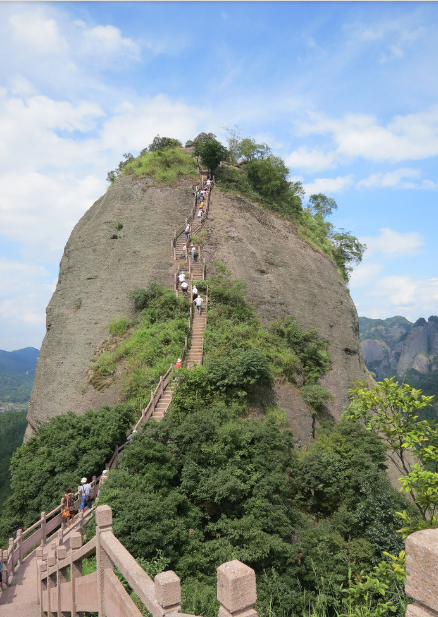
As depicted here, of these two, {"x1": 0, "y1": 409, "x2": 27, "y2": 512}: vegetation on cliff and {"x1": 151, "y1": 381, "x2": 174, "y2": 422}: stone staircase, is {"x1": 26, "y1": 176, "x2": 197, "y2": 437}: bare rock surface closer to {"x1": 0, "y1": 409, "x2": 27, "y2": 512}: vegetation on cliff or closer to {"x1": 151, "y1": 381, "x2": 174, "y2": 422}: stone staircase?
{"x1": 151, "y1": 381, "x2": 174, "y2": 422}: stone staircase

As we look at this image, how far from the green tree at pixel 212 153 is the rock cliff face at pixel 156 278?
228 centimetres

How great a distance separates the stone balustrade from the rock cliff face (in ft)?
32.7

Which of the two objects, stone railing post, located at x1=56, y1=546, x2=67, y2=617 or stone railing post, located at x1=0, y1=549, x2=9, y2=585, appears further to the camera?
stone railing post, located at x1=0, y1=549, x2=9, y2=585

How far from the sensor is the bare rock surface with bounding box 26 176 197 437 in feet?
63.6

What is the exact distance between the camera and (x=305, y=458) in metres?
13.5

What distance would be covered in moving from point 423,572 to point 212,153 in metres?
28.7

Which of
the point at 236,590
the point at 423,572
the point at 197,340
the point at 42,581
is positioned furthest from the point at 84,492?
the point at 423,572

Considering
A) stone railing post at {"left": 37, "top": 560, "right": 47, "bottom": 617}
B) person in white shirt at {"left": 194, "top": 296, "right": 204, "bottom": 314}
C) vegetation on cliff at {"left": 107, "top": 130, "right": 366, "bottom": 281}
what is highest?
vegetation on cliff at {"left": 107, "top": 130, "right": 366, "bottom": 281}

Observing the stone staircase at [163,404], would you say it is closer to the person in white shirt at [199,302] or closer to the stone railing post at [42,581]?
the person in white shirt at [199,302]

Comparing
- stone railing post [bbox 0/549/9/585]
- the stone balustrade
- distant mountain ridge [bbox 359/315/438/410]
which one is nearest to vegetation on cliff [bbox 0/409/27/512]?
stone railing post [bbox 0/549/9/585]

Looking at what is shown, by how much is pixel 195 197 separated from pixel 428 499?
77.2 ft

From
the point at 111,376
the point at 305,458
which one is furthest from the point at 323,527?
the point at 111,376

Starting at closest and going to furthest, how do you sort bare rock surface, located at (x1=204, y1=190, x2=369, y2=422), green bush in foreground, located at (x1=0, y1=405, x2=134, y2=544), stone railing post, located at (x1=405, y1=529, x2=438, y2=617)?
1. stone railing post, located at (x1=405, y1=529, x2=438, y2=617)
2. green bush in foreground, located at (x1=0, y1=405, x2=134, y2=544)
3. bare rock surface, located at (x1=204, y1=190, x2=369, y2=422)

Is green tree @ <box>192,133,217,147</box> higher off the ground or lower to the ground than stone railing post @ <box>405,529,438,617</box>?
higher
